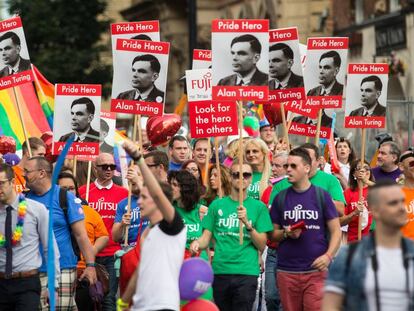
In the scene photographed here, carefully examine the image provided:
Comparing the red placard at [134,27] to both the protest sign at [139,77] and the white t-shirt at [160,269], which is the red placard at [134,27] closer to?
the protest sign at [139,77]

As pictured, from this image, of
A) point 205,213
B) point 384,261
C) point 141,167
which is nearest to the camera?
point 384,261

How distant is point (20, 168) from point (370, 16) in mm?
19070

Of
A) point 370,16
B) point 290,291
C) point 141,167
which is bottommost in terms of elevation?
point 290,291

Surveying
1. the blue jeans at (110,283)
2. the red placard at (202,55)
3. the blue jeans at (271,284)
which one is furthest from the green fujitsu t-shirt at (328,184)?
the red placard at (202,55)

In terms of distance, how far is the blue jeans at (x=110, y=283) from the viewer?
13.9 m

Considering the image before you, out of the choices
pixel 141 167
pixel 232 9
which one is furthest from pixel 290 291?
pixel 232 9

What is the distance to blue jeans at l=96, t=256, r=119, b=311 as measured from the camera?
1394cm

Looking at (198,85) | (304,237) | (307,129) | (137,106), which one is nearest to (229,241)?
(304,237)

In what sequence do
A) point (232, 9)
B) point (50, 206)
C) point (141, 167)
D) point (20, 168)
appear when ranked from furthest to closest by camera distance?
1. point (232, 9)
2. point (20, 168)
3. point (50, 206)
4. point (141, 167)

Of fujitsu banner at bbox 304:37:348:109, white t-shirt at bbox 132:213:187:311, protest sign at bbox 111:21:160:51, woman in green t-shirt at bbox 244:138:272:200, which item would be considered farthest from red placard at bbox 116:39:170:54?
white t-shirt at bbox 132:213:187:311

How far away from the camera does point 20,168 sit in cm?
1471

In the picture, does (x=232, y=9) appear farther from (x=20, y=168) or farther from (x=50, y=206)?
(x=50, y=206)

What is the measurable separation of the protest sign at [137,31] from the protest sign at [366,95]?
2.04m

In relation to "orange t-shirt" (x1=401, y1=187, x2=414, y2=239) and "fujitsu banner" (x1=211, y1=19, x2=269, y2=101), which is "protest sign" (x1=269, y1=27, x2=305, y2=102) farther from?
"orange t-shirt" (x1=401, y1=187, x2=414, y2=239)
